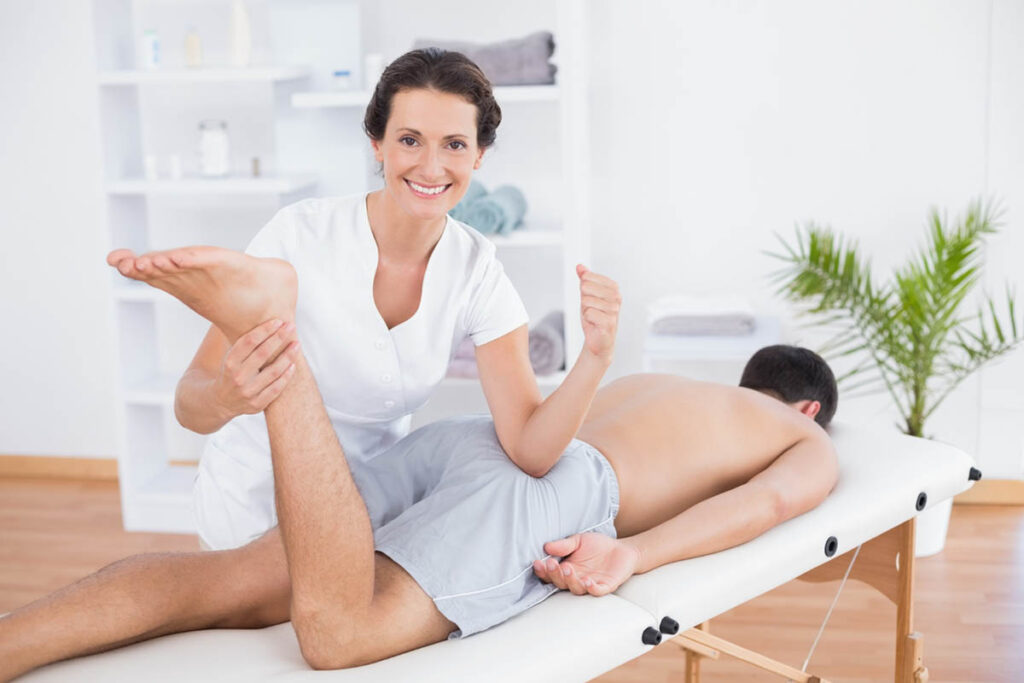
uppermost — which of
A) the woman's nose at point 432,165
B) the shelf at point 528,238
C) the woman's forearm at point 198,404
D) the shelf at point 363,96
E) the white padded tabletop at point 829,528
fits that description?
the shelf at point 363,96

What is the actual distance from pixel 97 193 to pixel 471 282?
231cm

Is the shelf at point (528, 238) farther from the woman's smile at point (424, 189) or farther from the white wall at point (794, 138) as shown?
the woman's smile at point (424, 189)

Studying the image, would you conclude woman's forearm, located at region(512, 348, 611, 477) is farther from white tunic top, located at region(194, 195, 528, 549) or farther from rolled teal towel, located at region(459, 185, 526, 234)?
rolled teal towel, located at region(459, 185, 526, 234)

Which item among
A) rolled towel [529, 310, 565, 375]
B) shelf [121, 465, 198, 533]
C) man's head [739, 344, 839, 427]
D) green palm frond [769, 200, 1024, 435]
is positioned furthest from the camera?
shelf [121, 465, 198, 533]

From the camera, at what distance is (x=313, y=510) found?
5.17 ft

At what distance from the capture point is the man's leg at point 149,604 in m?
1.58

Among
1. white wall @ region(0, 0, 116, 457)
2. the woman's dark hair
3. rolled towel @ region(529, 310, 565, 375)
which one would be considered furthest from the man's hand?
white wall @ region(0, 0, 116, 457)

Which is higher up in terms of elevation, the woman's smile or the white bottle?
the white bottle

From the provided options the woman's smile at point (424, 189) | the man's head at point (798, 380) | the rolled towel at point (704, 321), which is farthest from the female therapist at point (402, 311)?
the rolled towel at point (704, 321)

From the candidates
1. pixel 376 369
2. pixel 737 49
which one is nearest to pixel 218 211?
pixel 737 49

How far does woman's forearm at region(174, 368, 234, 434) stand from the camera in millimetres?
1691

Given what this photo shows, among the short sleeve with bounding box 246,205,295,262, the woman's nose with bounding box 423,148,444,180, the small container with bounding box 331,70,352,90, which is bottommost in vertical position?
the short sleeve with bounding box 246,205,295,262

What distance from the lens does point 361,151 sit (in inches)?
141

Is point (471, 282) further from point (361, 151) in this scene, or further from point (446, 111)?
point (361, 151)
